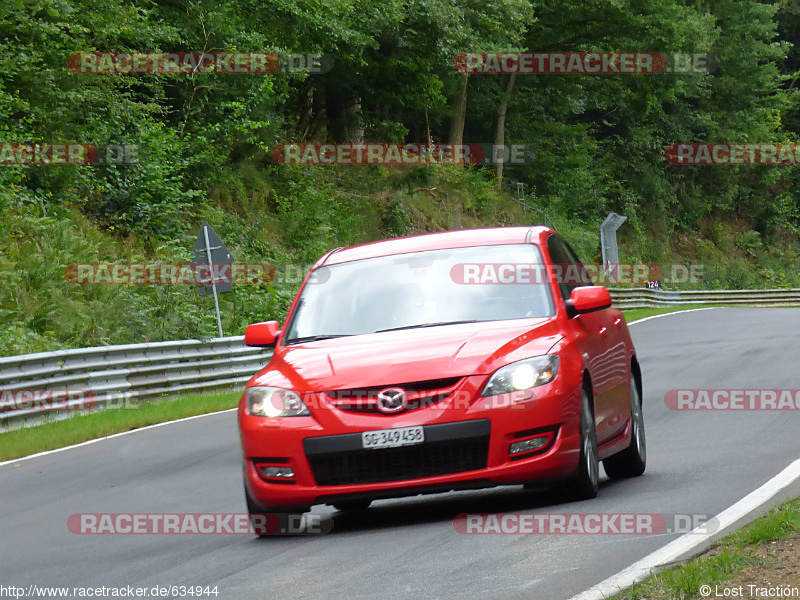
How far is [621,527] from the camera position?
731 centimetres

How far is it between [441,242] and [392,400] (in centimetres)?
193

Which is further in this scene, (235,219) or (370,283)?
(235,219)

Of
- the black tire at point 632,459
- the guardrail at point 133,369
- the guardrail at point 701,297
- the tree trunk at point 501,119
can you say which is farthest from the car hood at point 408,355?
the tree trunk at point 501,119

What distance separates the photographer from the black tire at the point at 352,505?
8195mm

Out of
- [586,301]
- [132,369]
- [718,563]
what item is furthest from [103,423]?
[718,563]

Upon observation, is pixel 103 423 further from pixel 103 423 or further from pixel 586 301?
pixel 586 301

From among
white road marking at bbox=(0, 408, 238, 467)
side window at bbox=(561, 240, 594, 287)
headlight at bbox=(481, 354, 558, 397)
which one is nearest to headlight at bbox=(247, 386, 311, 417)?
headlight at bbox=(481, 354, 558, 397)

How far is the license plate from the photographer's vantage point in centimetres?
770

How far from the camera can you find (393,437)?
7.71m

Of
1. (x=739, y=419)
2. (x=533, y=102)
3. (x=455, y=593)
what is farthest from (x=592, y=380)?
(x=533, y=102)

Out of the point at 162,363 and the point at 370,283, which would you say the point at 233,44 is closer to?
the point at 162,363

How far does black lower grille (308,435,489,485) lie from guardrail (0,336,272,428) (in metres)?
10.2

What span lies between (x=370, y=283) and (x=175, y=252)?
64.3 ft

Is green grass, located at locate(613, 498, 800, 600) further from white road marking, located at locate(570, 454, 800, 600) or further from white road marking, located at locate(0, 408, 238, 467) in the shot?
white road marking, located at locate(0, 408, 238, 467)
